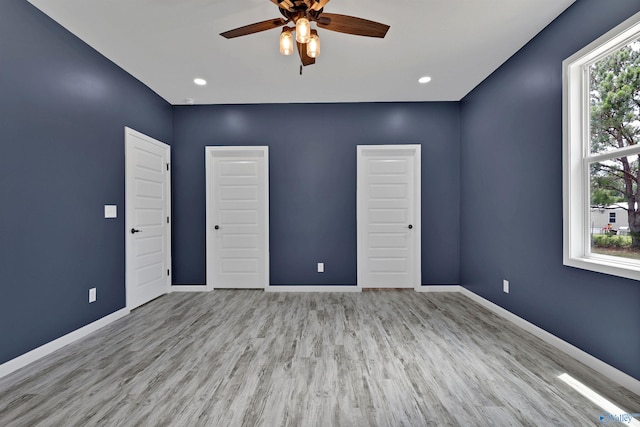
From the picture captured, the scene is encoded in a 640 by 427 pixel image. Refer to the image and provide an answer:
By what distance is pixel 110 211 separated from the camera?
10.2 feet

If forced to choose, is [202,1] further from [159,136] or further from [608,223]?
[608,223]

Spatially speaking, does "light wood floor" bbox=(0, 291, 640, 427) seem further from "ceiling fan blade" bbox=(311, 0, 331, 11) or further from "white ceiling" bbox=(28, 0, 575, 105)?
"white ceiling" bbox=(28, 0, 575, 105)

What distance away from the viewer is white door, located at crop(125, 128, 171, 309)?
3.41 m

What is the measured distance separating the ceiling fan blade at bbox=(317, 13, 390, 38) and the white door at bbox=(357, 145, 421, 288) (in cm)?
236

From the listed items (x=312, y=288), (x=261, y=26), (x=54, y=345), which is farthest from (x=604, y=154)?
(x=54, y=345)

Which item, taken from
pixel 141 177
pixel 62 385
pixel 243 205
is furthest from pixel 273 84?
pixel 62 385

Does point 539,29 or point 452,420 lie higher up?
point 539,29

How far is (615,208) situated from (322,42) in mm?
2806

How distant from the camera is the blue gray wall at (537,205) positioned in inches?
78.6

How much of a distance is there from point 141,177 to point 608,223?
4.80 m

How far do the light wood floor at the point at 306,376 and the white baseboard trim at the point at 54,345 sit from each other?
8cm

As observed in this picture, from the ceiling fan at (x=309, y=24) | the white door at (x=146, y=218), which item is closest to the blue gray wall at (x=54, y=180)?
the white door at (x=146, y=218)

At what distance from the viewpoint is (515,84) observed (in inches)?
118

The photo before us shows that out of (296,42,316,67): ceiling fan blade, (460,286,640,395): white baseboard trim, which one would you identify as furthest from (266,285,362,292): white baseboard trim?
(296,42,316,67): ceiling fan blade
